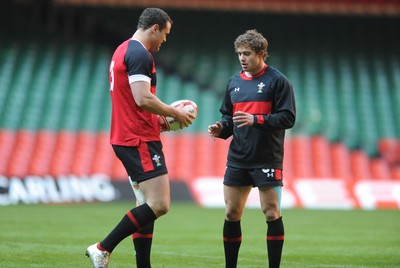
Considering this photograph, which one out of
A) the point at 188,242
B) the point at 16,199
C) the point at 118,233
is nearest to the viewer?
the point at 118,233

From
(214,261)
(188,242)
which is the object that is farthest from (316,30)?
(214,261)

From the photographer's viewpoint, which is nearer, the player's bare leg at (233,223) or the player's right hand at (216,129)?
the player's bare leg at (233,223)

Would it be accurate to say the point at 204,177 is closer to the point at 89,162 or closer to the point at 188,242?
the point at 89,162

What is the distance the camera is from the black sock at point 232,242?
303 inches

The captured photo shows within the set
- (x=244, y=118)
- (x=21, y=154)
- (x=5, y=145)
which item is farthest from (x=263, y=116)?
(x=5, y=145)

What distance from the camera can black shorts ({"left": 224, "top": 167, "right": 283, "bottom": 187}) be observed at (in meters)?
7.59

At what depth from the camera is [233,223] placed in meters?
7.77

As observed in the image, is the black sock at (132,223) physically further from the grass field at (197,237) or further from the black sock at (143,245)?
the grass field at (197,237)

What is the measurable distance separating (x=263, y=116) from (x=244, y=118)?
0.19 m

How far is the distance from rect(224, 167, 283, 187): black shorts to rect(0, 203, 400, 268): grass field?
1.08 metres

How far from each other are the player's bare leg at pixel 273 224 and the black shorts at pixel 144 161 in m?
1.00

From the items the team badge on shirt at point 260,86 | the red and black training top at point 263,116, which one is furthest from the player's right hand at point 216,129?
the team badge on shirt at point 260,86

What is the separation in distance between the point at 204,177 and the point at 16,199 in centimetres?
A: 416

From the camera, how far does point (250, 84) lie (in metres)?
7.81
